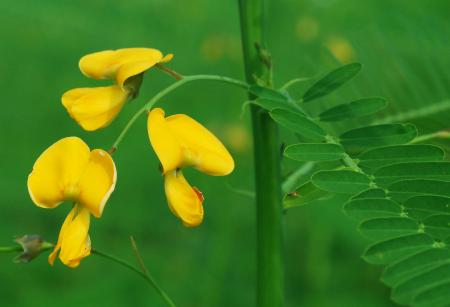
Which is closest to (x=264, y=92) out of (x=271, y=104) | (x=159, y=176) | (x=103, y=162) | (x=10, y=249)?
(x=271, y=104)

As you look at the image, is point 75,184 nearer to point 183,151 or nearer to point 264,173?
point 183,151

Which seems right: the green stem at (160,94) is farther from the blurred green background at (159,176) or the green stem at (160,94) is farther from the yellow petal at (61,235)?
the blurred green background at (159,176)

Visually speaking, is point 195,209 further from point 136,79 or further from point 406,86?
point 406,86

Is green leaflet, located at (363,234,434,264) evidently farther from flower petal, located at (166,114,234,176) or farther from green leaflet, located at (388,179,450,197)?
flower petal, located at (166,114,234,176)

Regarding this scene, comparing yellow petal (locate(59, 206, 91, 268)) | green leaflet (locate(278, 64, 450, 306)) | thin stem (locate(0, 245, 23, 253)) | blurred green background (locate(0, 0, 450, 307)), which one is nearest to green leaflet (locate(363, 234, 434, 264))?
green leaflet (locate(278, 64, 450, 306))

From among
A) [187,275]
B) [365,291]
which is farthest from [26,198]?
[365,291]
